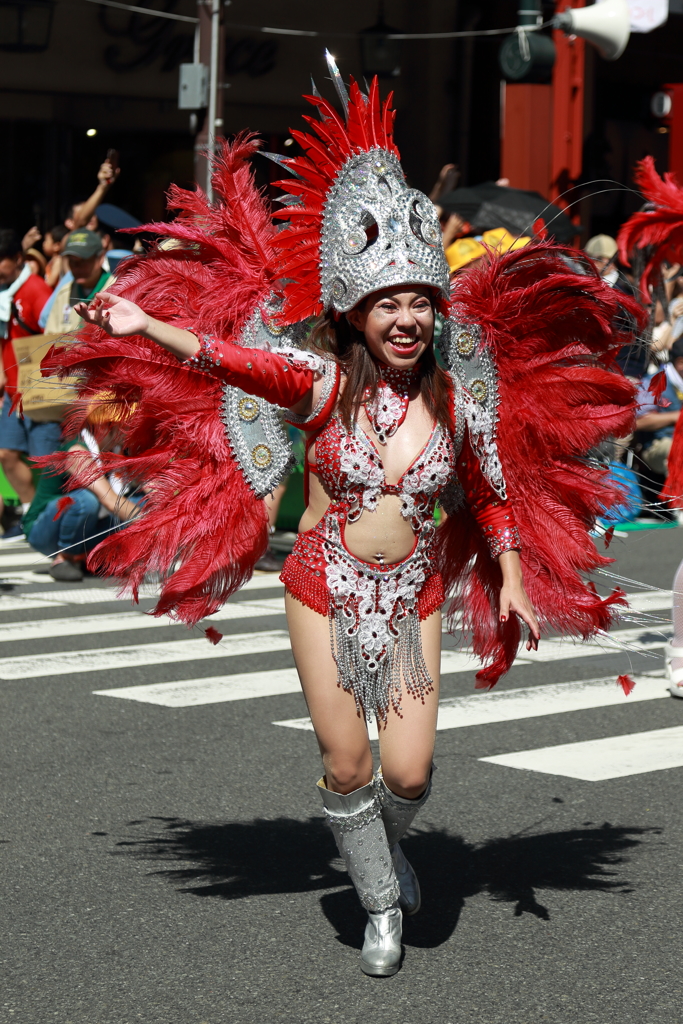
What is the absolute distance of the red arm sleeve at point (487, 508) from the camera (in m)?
3.99

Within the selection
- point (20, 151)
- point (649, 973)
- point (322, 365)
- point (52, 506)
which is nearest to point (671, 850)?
point (649, 973)

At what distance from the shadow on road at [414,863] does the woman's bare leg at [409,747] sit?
1.62ft

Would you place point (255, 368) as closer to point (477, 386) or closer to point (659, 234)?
point (477, 386)

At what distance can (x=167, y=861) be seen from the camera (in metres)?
4.54

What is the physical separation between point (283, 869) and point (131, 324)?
70.9 inches

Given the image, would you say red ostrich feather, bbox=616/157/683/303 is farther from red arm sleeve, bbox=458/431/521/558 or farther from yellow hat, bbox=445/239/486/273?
yellow hat, bbox=445/239/486/273

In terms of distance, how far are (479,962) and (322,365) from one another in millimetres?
1546

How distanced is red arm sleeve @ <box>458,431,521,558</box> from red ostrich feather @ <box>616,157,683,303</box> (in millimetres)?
2378

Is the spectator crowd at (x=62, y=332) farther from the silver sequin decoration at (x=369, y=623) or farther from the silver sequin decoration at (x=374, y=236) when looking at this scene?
the silver sequin decoration at (x=369, y=623)

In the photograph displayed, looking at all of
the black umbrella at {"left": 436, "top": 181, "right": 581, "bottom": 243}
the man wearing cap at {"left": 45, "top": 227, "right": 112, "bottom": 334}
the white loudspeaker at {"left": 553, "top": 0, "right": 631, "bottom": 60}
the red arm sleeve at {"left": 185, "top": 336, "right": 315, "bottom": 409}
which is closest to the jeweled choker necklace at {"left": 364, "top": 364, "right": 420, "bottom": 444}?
the red arm sleeve at {"left": 185, "top": 336, "right": 315, "bottom": 409}

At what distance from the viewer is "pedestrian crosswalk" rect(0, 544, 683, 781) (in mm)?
5898

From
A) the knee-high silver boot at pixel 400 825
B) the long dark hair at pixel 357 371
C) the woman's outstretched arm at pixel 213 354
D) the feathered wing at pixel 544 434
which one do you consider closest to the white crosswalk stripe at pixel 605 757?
the feathered wing at pixel 544 434

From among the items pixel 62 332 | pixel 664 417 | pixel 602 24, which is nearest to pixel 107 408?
pixel 62 332

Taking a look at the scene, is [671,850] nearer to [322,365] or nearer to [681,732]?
[681,732]
